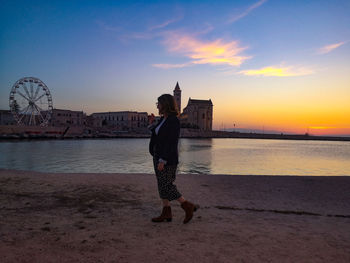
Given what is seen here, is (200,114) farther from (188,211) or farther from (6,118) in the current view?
(188,211)

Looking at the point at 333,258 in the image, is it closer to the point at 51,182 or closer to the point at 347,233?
the point at 347,233

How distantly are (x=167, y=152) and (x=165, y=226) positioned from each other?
1.11 metres

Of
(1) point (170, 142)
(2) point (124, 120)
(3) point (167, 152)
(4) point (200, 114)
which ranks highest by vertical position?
(4) point (200, 114)

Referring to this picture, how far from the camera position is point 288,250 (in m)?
2.94

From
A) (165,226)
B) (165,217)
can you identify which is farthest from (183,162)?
(165,226)

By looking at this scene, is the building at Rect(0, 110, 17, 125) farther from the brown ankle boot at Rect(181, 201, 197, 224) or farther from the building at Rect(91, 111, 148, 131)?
the brown ankle boot at Rect(181, 201, 197, 224)

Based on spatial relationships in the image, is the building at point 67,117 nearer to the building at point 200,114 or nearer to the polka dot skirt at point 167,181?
the building at point 200,114

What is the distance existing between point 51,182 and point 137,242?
5.24m

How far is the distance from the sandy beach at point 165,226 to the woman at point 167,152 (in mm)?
303

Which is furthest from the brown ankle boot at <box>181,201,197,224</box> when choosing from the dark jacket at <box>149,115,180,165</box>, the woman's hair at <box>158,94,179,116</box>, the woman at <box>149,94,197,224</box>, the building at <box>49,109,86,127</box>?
the building at <box>49,109,86,127</box>

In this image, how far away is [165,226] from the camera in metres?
3.74

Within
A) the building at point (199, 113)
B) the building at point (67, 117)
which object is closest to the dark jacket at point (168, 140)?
the building at point (67, 117)

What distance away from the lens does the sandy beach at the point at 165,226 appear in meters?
2.80

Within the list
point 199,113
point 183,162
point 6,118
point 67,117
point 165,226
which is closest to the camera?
point 165,226
